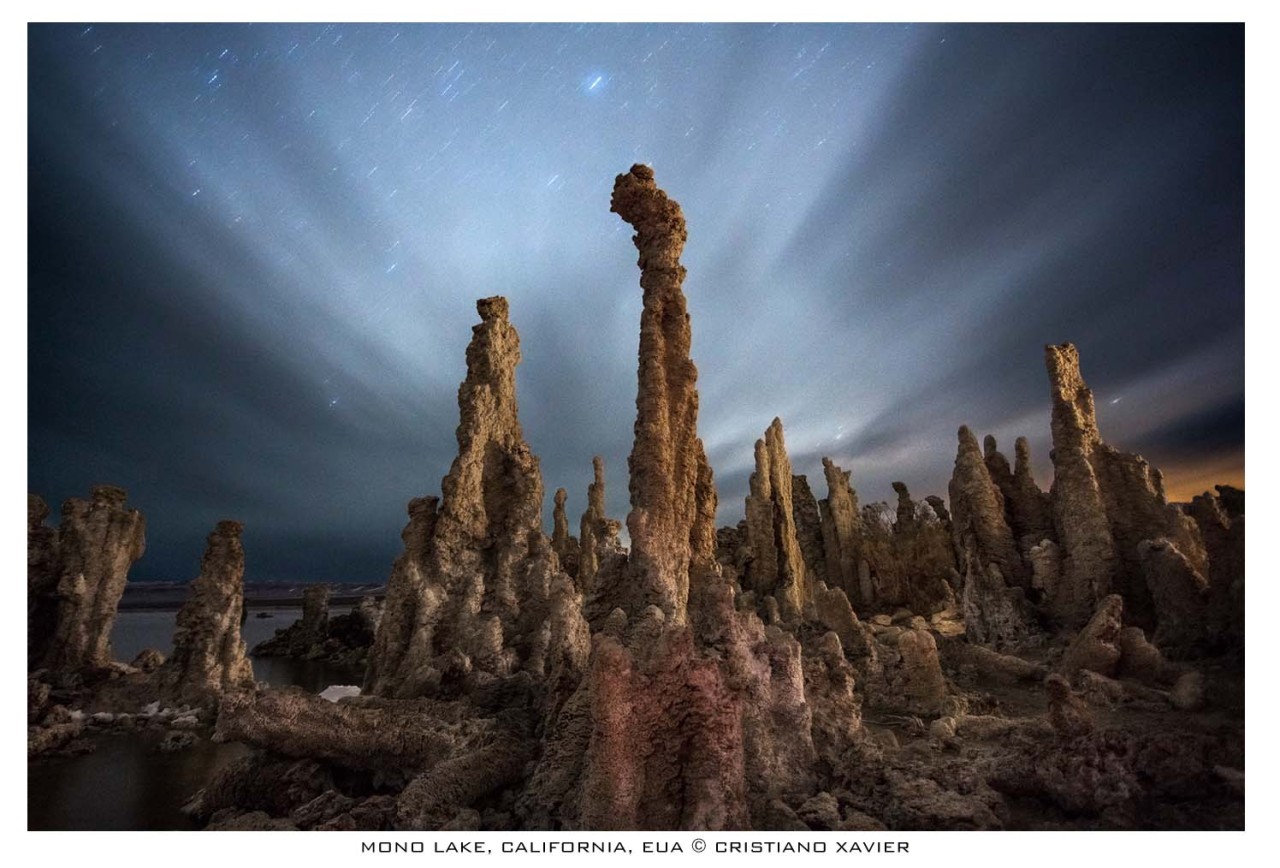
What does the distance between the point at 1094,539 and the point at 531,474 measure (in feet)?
52.6

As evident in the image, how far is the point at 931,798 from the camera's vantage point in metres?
6.34

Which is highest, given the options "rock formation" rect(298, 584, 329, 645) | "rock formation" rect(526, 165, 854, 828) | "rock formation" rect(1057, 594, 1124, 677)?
"rock formation" rect(1057, 594, 1124, 677)

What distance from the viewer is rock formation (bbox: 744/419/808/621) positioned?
98.0 ft

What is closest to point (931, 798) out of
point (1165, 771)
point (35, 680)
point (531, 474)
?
point (1165, 771)

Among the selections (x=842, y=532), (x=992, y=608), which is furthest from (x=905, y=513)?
(x=992, y=608)

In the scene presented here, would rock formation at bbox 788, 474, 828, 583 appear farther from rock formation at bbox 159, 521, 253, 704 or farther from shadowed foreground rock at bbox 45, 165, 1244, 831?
rock formation at bbox 159, 521, 253, 704

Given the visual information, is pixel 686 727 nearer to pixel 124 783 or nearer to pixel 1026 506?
pixel 124 783

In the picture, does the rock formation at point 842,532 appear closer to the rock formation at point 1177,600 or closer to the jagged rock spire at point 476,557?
the rock formation at point 1177,600

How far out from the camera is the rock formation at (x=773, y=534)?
29875mm

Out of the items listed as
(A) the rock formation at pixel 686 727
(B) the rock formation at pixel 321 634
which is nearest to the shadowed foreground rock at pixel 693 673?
(A) the rock formation at pixel 686 727

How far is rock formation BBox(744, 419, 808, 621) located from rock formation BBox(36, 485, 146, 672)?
2761 centimetres

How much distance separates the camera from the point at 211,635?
18312 millimetres

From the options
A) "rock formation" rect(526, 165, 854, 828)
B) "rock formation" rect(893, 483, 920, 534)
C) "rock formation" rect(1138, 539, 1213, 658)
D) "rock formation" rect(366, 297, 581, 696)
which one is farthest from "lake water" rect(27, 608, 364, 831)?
"rock formation" rect(893, 483, 920, 534)
